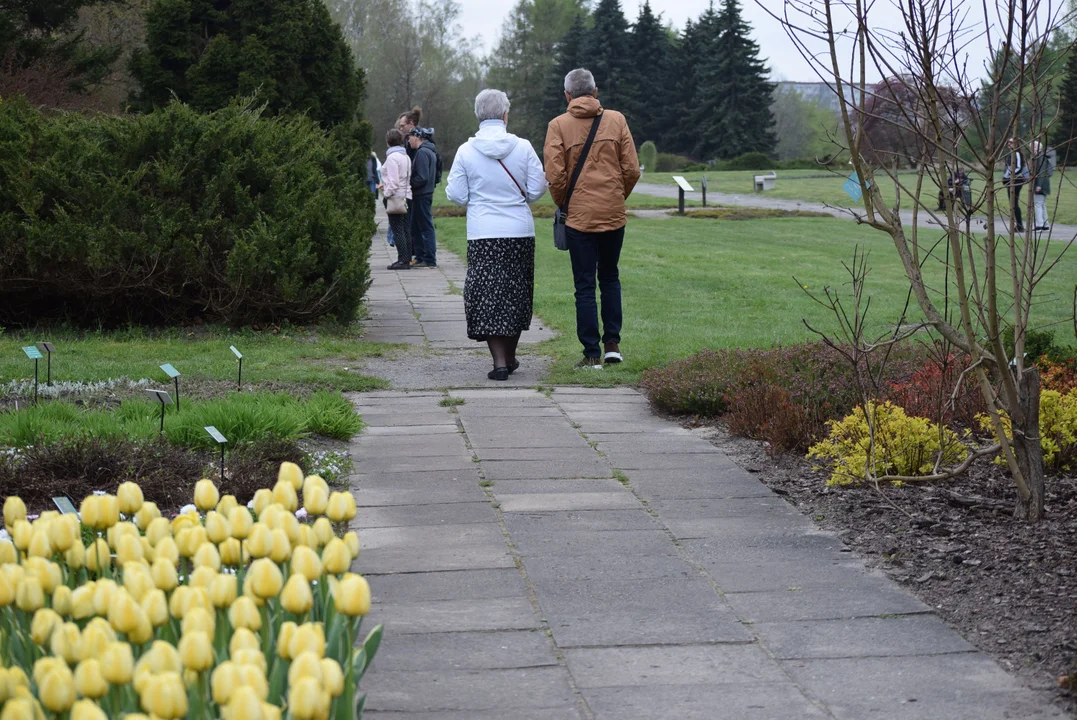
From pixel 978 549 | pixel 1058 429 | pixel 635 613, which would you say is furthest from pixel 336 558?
pixel 1058 429

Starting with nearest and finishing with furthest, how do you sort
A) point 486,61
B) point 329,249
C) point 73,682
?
1. point 73,682
2. point 329,249
3. point 486,61

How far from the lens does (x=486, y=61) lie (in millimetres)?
77500

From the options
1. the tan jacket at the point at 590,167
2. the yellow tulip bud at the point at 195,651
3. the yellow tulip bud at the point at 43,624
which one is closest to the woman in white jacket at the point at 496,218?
the tan jacket at the point at 590,167

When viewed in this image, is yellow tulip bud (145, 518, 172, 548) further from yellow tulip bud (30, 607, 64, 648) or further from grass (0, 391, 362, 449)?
grass (0, 391, 362, 449)

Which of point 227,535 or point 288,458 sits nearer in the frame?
point 227,535

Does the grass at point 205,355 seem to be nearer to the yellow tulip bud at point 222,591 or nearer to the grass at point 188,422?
the grass at point 188,422

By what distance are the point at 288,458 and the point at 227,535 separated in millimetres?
3093

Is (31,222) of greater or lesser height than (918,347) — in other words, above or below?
above

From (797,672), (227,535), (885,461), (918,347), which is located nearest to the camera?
(227,535)

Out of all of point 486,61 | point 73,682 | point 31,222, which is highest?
point 486,61

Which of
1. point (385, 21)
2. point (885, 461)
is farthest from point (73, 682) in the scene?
point (385, 21)

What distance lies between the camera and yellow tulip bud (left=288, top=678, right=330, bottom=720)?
1766 mm

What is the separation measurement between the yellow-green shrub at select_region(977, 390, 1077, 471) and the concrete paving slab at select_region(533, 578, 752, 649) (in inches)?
85.4

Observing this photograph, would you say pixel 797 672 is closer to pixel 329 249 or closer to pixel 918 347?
pixel 918 347
